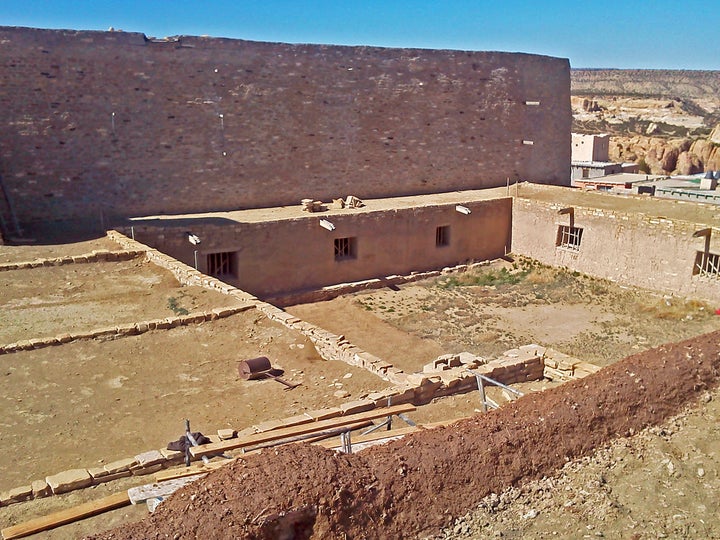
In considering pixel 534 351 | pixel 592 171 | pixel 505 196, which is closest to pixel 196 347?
pixel 534 351

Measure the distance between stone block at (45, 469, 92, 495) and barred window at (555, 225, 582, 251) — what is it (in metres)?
14.1

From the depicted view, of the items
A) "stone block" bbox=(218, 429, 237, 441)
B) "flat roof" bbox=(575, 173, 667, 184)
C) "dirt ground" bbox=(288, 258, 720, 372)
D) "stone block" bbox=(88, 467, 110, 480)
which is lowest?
"dirt ground" bbox=(288, 258, 720, 372)

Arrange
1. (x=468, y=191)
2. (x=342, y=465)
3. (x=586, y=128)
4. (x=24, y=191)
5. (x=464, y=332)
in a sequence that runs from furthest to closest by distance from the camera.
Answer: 1. (x=586, y=128)
2. (x=468, y=191)
3. (x=24, y=191)
4. (x=464, y=332)
5. (x=342, y=465)

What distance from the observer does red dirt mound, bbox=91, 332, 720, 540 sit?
381 centimetres

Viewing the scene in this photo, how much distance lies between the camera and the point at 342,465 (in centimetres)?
418

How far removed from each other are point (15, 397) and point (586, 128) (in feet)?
175

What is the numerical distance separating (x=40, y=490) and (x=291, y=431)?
2078mm

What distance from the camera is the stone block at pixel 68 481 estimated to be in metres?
5.36

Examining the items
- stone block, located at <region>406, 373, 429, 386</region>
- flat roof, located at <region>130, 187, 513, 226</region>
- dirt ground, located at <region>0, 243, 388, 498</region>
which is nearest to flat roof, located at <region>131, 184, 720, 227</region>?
flat roof, located at <region>130, 187, 513, 226</region>

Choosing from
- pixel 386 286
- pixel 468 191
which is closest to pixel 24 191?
pixel 386 286

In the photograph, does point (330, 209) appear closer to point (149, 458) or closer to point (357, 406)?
point (357, 406)

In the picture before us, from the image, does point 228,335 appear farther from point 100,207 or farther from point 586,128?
point 586,128

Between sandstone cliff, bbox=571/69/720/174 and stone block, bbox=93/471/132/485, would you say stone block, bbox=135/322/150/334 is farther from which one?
sandstone cliff, bbox=571/69/720/174

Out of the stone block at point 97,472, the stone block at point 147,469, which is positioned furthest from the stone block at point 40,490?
the stone block at point 147,469
